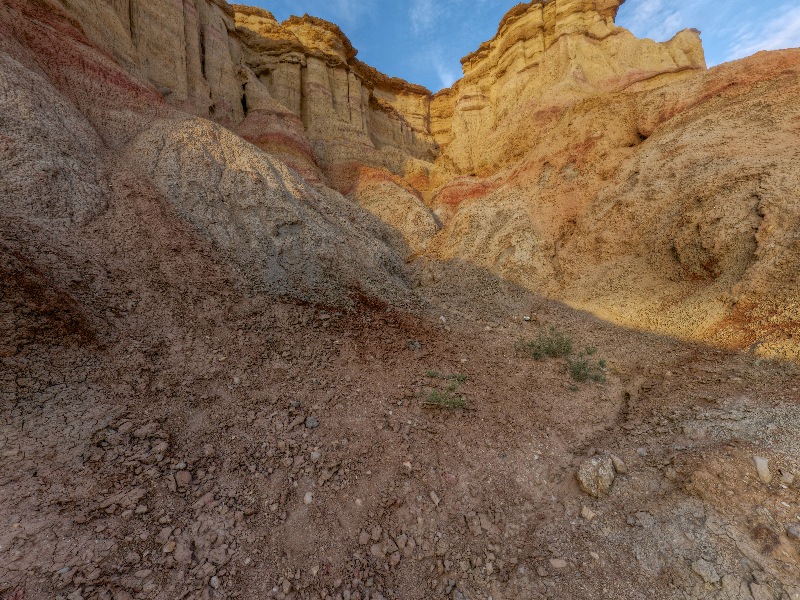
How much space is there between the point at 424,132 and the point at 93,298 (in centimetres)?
3871

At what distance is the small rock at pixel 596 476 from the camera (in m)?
3.95

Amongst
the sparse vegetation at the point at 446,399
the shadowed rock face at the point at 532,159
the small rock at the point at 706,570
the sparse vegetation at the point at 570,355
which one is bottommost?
the small rock at the point at 706,570

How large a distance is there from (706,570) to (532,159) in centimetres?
1755

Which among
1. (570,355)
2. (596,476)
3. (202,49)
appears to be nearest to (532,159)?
(570,355)

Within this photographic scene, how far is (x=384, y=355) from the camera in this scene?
280 inches

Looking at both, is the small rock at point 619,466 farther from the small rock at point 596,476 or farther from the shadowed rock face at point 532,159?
the shadowed rock face at point 532,159

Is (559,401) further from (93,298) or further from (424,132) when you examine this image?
(424,132)

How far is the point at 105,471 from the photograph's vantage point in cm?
359

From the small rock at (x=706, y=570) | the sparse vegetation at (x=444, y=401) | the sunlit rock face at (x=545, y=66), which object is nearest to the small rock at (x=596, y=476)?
the small rock at (x=706, y=570)

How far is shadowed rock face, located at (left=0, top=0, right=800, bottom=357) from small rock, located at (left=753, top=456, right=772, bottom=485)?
12.4ft

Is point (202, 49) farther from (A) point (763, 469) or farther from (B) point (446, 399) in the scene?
(A) point (763, 469)

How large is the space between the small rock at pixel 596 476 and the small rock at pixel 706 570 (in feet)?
3.26

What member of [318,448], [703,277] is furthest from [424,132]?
[318,448]

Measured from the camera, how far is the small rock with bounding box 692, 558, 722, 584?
9.37 ft
